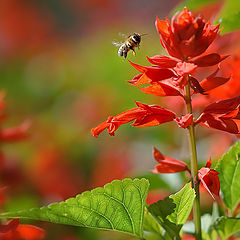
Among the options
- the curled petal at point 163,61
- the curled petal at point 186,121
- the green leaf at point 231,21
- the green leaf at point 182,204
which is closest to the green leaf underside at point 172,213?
the green leaf at point 182,204

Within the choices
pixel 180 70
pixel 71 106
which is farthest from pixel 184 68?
pixel 71 106

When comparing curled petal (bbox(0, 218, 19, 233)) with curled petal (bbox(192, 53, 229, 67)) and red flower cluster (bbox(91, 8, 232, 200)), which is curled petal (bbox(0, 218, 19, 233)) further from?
curled petal (bbox(192, 53, 229, 67))

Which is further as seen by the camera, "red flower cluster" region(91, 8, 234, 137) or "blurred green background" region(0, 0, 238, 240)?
"blurred green background" region(0, 0, 238, 240)

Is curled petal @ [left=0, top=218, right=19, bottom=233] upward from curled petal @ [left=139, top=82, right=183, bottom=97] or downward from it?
downward

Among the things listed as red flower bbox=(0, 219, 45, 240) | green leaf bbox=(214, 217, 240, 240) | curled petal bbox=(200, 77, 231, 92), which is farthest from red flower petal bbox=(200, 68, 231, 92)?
red flower bbox=(0, 219, 45, 240)

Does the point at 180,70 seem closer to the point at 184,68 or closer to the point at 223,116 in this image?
the point at 184,68

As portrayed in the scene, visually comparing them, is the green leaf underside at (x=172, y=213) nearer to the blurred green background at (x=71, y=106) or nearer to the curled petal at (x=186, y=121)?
the curled petal at (x=186, y=121)
